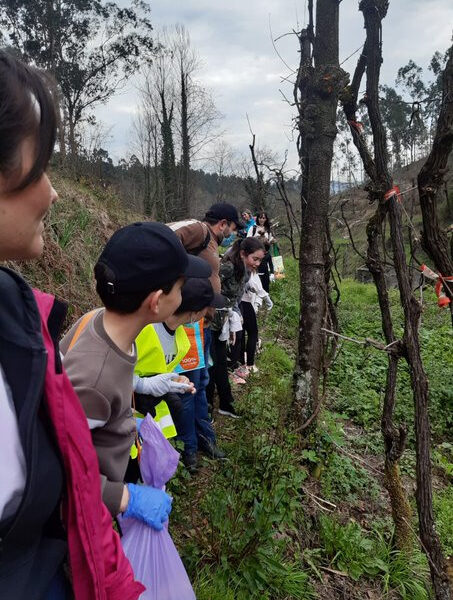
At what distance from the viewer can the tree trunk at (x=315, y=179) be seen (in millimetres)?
3037

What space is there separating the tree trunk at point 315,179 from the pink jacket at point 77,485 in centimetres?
243

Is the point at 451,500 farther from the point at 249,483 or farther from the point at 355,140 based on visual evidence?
the point at 355,140

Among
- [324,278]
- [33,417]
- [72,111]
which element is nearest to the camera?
[33,417]

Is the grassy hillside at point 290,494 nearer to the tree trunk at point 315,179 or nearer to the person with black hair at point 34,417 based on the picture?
the tree trunk at point 315,179

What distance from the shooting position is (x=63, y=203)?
651 centimetres

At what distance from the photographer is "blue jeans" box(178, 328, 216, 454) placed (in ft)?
9.93

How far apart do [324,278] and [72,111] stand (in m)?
21.6

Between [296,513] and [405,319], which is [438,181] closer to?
[405,319]

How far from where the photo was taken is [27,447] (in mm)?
745

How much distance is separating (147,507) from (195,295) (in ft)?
3.89

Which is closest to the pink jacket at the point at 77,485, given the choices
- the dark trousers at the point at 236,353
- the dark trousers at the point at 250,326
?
the dark trousers at the point at 250,326

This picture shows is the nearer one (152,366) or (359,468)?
(152,366)

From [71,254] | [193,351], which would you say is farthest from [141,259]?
[71,254]

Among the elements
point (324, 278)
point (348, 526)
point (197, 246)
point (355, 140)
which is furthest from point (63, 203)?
point (348, 526)
